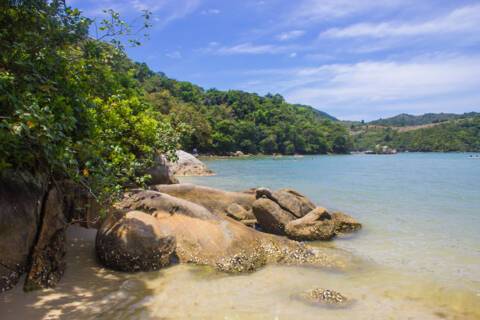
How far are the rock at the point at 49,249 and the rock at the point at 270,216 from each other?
671 centimetres

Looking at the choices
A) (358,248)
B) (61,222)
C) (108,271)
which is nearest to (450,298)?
(358,248)

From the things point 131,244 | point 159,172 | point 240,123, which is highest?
point 240,123

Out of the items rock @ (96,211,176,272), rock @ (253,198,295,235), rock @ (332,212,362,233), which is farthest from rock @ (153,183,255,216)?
rock @ (96,211,176,272)

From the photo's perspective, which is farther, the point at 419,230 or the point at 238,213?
the point at 419,230

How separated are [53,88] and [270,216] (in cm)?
838

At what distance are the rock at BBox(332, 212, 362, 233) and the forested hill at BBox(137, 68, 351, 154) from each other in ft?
200

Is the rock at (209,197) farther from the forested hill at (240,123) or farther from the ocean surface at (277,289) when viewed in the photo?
the forested hill at (240,123)

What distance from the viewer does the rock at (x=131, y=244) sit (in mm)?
7824

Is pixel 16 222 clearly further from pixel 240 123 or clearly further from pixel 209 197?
pixel 240 123

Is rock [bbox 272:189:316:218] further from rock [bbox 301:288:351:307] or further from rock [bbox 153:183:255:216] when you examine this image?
rock [bbox 301:288:351:307]

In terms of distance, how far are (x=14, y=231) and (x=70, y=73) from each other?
9.38 ft

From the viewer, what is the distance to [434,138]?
14912 centimetres

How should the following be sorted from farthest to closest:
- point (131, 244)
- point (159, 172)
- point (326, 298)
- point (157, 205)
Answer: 1. point (159, 172)
2. point (157, 205)
3. point (131, 244)
4. point (326, 298)

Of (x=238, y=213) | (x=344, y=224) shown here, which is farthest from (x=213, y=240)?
(x=344, y=224)
